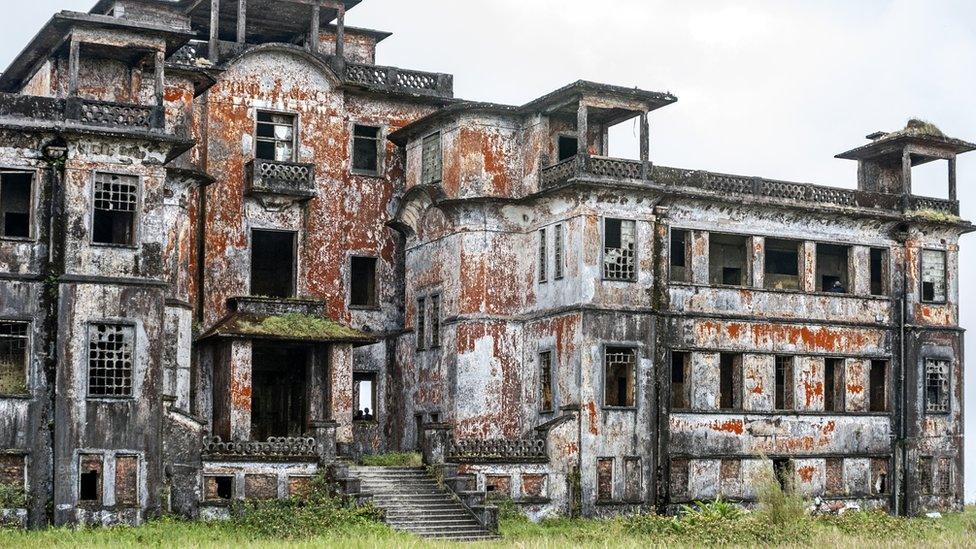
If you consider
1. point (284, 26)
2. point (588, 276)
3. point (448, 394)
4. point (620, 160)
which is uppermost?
point (284, 26)

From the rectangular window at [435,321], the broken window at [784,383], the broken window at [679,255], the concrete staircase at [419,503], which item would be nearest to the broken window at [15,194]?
the concrete staircase at [419,503]

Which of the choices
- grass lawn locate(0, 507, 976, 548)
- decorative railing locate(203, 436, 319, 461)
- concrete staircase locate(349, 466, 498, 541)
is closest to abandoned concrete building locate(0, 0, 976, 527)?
decorative railing locate(203, 436, 319, 461)

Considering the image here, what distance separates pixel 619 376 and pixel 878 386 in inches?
361

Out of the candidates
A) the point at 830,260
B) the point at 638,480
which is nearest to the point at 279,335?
the point at 638,480

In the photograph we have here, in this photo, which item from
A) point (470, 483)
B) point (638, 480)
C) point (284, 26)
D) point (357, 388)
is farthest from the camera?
point (284, 26)

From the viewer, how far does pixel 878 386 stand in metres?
46.3

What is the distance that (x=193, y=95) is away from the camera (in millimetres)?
41688

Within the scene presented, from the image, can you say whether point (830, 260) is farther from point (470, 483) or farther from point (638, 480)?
point (470, 483)

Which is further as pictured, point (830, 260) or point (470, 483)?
point (830, 260)

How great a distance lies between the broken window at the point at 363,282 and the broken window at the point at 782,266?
37.9 ft

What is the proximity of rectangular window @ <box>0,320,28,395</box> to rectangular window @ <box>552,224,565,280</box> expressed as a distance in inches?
552

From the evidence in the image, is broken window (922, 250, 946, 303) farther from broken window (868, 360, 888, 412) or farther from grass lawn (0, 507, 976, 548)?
grass lawn (0, 507, 976, 548)

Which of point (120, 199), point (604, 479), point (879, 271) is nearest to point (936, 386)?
point (879, 271)

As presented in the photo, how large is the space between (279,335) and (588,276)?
813cm
